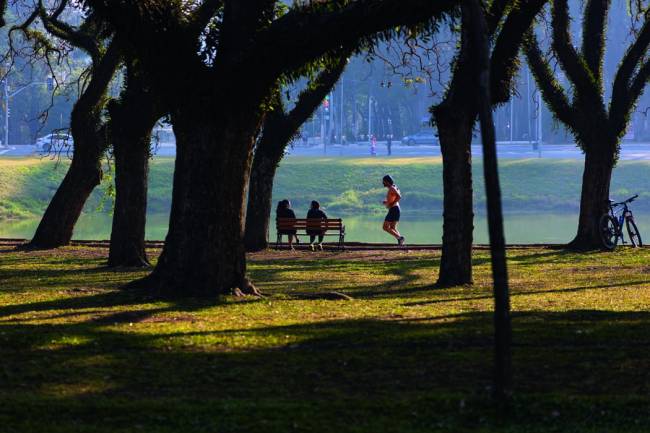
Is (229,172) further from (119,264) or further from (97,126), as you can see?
(97,126)

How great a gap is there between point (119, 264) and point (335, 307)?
758 cm

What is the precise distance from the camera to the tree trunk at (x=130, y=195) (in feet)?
65.0

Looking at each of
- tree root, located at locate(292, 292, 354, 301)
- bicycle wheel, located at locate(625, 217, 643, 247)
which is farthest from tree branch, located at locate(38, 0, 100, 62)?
tree root, located at locate(292, 292, 354, 301)

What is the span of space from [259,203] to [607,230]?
6.88 metres

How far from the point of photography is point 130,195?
19922 mm

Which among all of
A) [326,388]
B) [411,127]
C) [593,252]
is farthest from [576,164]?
[326,388]

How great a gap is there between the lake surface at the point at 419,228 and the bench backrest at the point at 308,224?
1281 centimetres

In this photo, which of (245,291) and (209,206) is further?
(245,291)

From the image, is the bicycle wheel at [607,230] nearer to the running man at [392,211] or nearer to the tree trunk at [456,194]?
the running man at [392,211]

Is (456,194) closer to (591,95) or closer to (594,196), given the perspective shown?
(591,95)

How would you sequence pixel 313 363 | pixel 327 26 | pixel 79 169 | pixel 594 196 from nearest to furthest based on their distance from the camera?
pixel 313 363, pixel 327 26, pixel 594 196, pixel 79 169

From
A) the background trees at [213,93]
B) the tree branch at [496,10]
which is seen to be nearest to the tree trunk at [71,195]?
the tree branch at [496,10]

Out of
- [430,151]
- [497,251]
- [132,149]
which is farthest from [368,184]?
[497,251]

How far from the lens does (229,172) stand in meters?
14.2
